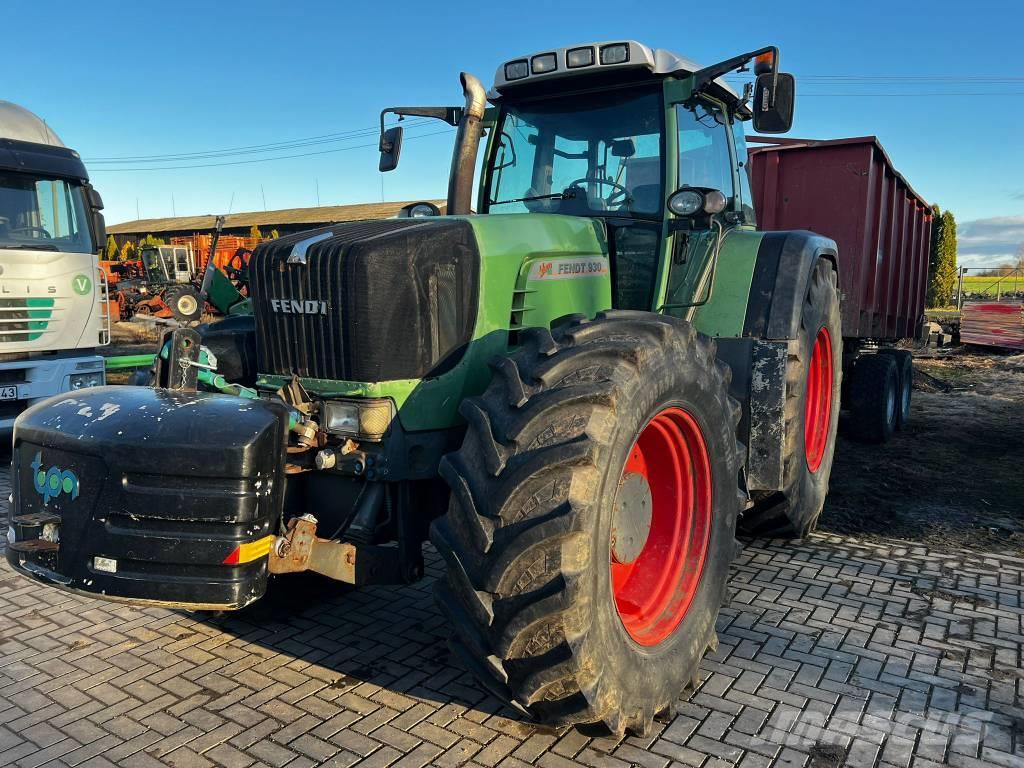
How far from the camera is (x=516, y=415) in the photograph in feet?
8.47

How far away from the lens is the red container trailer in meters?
7.75

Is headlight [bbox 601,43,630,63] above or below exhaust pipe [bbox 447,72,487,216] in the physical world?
above

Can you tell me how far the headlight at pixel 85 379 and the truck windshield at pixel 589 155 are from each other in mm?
5877

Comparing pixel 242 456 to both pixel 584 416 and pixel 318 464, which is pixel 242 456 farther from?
pixel 584 416

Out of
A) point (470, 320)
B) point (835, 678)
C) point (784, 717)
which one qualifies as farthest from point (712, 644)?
point (470, 320)

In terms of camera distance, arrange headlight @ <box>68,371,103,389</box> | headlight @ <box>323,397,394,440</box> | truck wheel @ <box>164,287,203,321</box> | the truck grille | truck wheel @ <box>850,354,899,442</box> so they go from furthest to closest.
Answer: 1. truck wheel @ <box>164,287,203,321</box>
2. headlight @ <box>68,371,103,389</box>
3. truck wheel @ <box>850,354,899,442</box>
4. the truck grille
5. headlight @ <box>323,397,394,440</box>

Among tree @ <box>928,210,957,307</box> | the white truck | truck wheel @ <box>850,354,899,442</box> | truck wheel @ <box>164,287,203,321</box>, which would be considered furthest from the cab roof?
tree @ <box>928,210,957,307</box>

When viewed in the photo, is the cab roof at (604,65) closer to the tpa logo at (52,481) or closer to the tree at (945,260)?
the tpa logo at (52,481)

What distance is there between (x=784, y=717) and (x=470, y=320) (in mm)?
1962

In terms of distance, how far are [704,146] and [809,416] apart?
1.98 m

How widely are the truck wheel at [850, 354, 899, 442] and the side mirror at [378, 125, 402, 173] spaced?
5.57 metres

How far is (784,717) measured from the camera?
10.1 ft

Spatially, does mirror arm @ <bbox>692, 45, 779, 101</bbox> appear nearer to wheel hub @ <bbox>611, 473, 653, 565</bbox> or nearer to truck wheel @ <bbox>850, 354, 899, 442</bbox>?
wheel hub @ <bbox>611, 473, 653, 565</bbox>

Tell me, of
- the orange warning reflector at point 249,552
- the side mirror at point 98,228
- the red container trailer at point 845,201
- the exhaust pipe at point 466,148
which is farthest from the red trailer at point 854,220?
the side mirror at point 98,228
